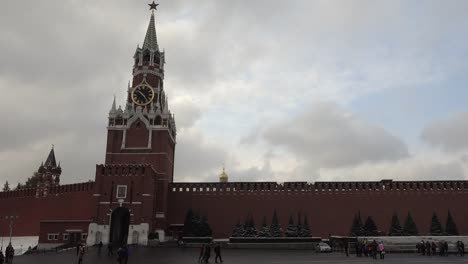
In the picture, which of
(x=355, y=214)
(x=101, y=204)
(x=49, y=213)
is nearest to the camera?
(x=101, y=204)

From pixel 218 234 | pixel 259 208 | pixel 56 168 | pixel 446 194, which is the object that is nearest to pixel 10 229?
pixel 56 168

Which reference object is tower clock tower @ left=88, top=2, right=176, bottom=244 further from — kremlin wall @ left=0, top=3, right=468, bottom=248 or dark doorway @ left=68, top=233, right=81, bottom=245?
dark doorway @ left=68, top=233, right=81, bottom=245

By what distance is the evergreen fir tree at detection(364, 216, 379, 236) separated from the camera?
4056cm

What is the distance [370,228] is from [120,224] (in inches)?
830

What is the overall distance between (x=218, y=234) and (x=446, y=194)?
826 inches

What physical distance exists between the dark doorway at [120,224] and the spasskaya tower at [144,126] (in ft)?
18.7

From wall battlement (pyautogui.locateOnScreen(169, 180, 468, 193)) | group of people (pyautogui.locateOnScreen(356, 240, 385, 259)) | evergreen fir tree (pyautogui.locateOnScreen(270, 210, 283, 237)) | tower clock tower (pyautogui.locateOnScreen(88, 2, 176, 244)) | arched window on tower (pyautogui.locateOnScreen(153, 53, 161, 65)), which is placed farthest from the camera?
arched window on tower (pyautogui.locateOnScreen(153, 53, 161, 65))

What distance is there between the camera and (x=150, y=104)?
47812 mm

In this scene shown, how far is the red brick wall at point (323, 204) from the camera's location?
43.5 meters

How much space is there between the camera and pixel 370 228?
40906mm

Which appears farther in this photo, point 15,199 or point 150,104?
point 15,199

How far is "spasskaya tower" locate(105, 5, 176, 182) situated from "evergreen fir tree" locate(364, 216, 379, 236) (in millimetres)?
18357

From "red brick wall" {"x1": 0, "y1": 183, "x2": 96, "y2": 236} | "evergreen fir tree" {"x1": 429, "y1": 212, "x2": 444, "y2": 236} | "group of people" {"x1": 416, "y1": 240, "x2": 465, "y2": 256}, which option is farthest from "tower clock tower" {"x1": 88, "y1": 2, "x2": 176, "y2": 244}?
"evergreen fir tree" {"x1": 429, "y1": 212, "x2": 444, "y2": 236}

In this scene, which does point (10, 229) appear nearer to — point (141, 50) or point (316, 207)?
point (141, 50)
